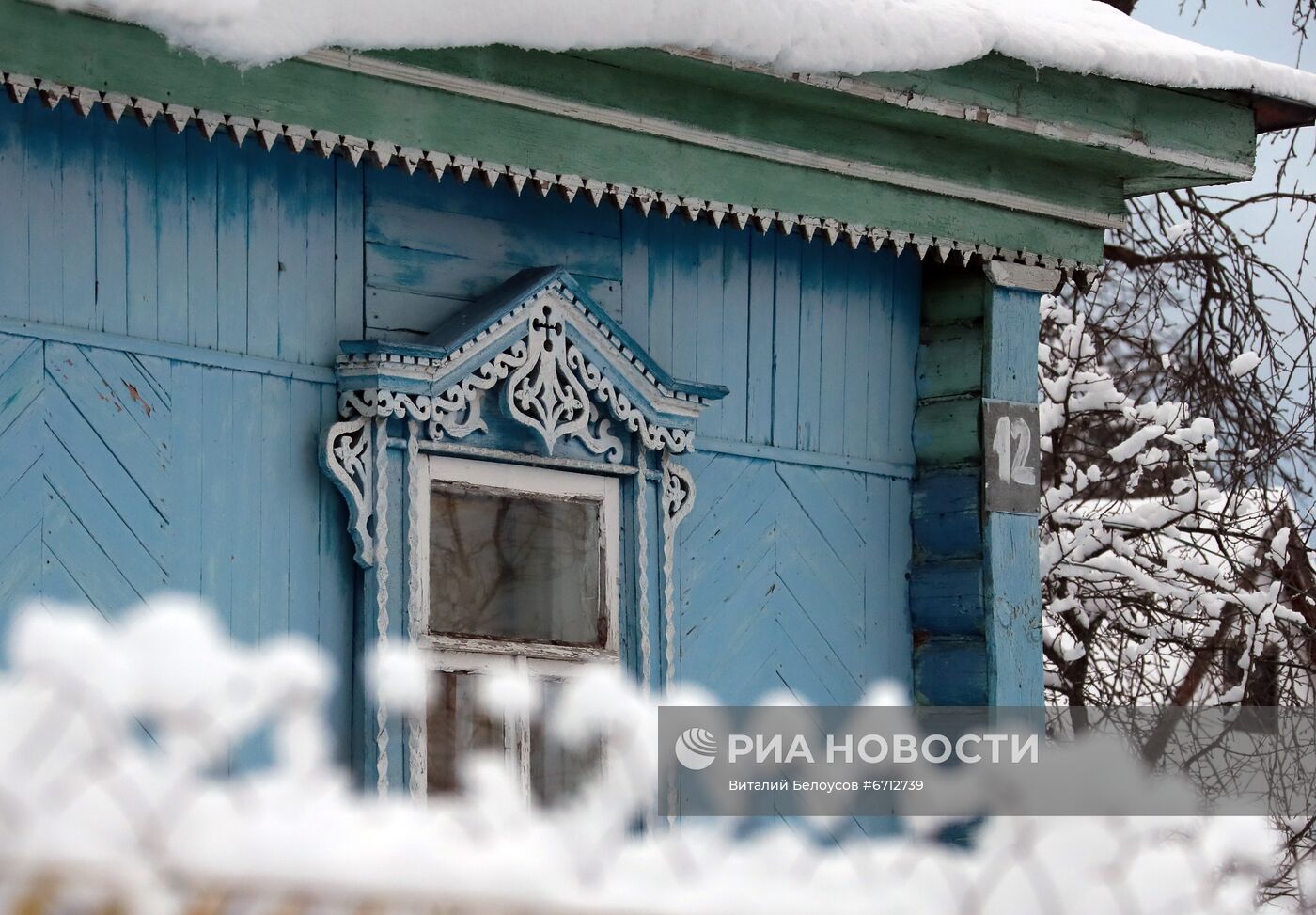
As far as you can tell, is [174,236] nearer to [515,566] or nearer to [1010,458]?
[515,566]

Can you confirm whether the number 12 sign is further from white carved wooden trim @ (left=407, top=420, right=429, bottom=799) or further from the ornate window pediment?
white carved wooden trim @ (left=407, top=420, right=429, bottom=799)

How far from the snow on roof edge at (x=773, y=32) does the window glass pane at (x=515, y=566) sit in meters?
1.17

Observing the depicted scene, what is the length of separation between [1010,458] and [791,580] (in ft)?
2.61

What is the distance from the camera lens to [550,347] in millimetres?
4734

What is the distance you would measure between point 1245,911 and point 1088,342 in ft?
23.8

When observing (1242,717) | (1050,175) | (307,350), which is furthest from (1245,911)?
(1242,717)

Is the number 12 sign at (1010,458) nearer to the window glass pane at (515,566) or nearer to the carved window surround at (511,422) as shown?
the carved window surround at (511,422)

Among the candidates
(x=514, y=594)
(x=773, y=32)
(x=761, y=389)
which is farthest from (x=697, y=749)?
(x=773, y=32)

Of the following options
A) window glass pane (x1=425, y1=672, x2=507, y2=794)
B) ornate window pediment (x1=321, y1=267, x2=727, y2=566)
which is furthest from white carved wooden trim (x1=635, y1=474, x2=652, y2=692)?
window glass pane (x1=425, y1=672, x2=507, y2=794)

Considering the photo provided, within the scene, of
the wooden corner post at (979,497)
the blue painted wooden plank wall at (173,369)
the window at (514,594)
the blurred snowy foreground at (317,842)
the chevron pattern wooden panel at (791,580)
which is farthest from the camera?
the wooden corner post at (979,497)

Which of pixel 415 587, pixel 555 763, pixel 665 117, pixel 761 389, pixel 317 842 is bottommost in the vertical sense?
pixel 317 842

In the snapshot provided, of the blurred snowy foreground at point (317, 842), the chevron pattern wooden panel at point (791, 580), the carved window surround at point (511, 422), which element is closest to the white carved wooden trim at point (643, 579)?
the carved window surround at point (511, 422)

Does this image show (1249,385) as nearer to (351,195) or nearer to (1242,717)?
(1242,717)

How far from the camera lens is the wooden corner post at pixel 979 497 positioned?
5539 mm
